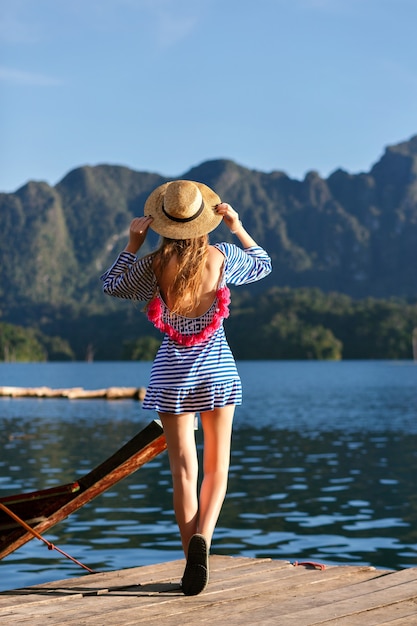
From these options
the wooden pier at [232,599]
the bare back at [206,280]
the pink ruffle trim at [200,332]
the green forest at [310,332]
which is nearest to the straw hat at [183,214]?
the bare back at [206,280]

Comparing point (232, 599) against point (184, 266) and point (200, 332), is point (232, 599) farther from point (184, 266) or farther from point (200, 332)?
point (184, 266)

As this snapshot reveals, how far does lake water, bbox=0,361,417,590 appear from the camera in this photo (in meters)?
12.3

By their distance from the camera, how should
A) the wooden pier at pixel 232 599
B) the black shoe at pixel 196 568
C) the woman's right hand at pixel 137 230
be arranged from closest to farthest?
the wooden pier at pixel 232 599
the black shoe at pixel 196 568
the woman's right hand at pixel 137 230

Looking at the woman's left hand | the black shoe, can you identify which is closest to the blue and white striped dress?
the woman's left hand

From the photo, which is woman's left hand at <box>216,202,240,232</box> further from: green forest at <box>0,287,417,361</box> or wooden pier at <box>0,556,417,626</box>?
green forest at <box>0,287,417,361</box>

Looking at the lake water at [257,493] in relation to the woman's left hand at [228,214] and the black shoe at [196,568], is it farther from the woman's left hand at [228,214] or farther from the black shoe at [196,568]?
the woman's left hand at [228,214]

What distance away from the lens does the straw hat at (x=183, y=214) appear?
530 cm

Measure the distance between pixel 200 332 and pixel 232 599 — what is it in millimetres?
1349

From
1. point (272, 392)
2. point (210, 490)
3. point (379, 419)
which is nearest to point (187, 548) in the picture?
point (210, 490)

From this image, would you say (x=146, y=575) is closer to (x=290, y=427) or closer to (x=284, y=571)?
Result: (x=284, y=571)

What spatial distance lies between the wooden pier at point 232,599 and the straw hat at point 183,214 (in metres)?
1.84

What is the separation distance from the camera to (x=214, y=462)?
17.9ft

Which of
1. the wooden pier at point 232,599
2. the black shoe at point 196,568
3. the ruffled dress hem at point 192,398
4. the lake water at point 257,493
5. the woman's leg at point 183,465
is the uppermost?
the ruffled dress hem at point 192,398

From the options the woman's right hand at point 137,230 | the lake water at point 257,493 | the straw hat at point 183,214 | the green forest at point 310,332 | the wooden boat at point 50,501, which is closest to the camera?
the straw hat at point 183,214
